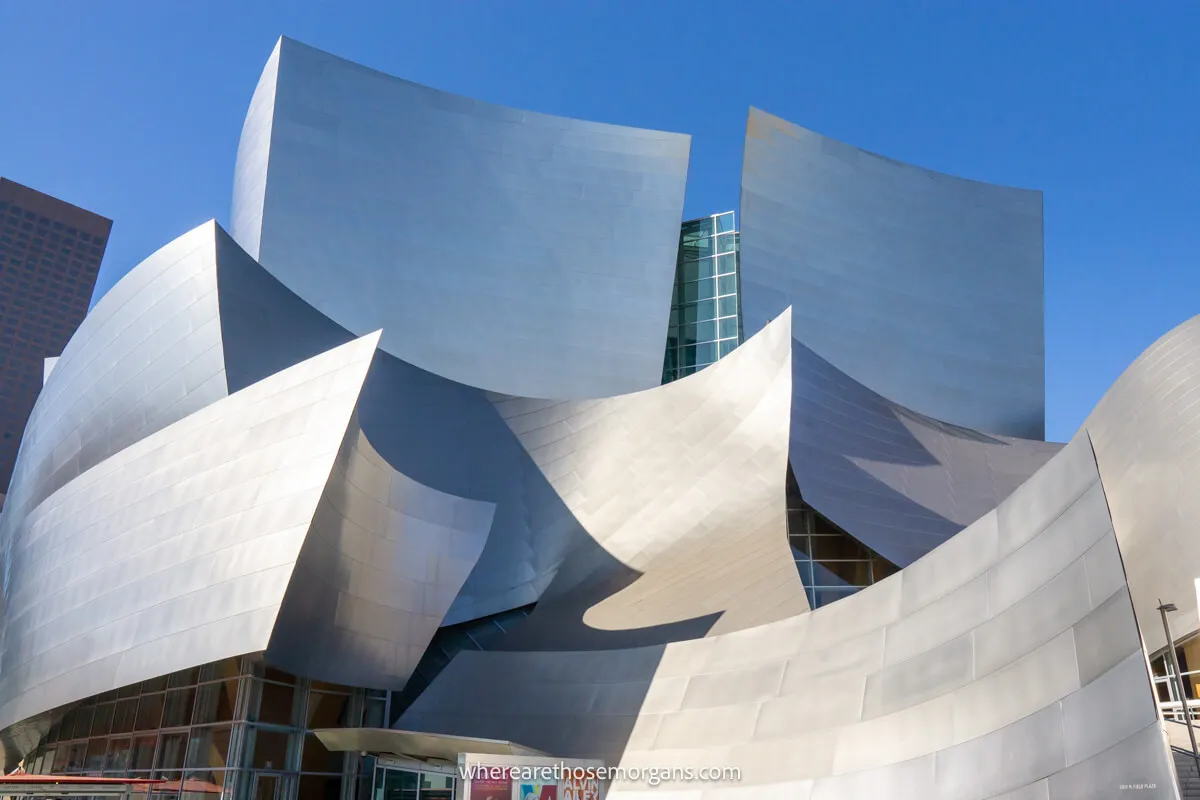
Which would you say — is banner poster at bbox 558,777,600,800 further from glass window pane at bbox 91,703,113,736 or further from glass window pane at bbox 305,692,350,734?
glass window pane at bbox 91,703,113,736

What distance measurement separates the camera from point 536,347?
27266 mm

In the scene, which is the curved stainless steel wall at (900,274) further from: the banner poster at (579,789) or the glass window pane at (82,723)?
the banner poster at (579,789)

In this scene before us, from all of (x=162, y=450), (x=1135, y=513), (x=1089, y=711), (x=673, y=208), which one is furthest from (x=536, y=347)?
(x=1089, y=711)

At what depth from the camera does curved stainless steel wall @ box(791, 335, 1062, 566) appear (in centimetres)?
1542

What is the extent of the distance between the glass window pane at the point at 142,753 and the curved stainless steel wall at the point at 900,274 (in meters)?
18.8

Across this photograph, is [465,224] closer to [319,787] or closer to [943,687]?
[319,787]

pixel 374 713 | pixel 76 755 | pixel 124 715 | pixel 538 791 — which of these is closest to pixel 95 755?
pixel 76 755

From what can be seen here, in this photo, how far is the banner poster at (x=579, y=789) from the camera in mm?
8617

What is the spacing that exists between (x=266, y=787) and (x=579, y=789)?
17.3 feet

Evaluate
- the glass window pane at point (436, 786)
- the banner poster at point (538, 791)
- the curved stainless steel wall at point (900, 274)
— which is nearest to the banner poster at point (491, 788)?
the banner poster at point (538, 791)

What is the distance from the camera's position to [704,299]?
30172 millimetres

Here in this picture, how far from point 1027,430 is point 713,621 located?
64.7 ft

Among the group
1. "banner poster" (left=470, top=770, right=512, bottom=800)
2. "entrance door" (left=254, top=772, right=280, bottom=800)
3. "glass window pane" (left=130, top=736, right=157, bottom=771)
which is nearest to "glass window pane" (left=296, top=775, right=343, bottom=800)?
"entrance door" (left=254, top=772, right=280, bottom=800)

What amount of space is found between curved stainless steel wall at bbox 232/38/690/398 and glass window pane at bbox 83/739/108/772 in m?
13.1
